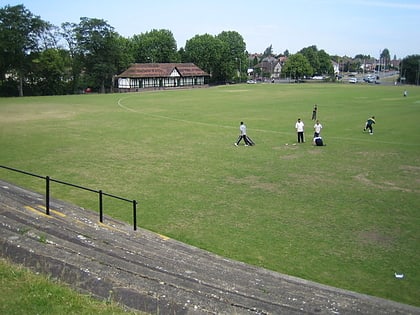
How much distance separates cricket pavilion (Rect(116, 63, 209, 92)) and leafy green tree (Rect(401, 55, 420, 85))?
5846 centimetres

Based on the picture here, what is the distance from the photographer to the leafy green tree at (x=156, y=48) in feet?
371

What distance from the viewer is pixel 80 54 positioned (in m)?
88.1

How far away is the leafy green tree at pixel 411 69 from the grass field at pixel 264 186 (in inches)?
3777

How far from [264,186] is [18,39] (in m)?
69.1

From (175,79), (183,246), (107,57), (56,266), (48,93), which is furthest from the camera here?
(175,79)

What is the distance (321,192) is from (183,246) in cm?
776

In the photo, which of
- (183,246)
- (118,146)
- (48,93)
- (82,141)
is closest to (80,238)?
(183,246)

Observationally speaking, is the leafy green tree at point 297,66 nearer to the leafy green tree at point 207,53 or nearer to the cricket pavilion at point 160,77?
the leafy green tree at point 207,53

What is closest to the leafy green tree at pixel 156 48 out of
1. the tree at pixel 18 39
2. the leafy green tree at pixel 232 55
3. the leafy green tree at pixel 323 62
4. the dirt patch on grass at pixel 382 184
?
the leafy green tree at pixel 232 55

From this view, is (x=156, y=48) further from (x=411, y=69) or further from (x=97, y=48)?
(x=411, y=69)

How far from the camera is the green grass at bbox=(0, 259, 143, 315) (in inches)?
261

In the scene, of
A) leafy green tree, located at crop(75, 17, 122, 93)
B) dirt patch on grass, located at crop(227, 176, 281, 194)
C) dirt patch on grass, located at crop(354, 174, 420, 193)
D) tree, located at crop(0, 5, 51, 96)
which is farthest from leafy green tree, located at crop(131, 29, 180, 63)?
dirt patch on grass, located at crop(354, 174, 420, 193)

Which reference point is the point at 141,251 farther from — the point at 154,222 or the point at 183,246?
the point at 154,222

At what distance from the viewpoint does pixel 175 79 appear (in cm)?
10612
